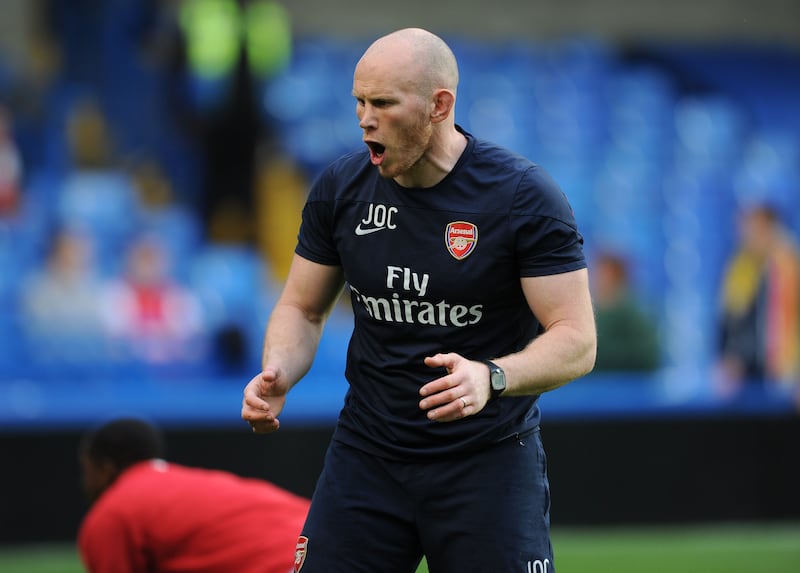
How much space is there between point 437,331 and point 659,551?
5.22 metres

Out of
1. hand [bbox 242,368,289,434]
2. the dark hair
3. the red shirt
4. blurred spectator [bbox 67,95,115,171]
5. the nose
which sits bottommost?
the red shirt

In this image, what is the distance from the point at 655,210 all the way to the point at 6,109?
292 inches

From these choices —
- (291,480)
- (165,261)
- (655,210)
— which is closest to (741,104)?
(655,210)

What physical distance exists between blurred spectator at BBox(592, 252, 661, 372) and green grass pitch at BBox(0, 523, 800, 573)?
1.27 metres

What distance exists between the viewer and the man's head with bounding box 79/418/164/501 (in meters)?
5.48

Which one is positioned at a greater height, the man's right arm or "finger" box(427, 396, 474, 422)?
the man's right arm

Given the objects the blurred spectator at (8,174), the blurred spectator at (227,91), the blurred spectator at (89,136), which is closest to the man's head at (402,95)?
the blurred spectator at (227,91)

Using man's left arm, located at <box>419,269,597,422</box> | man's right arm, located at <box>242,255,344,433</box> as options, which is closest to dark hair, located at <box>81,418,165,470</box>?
man's right arm, located at <box>242,255,344,433</box>

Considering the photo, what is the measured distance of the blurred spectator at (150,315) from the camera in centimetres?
1124

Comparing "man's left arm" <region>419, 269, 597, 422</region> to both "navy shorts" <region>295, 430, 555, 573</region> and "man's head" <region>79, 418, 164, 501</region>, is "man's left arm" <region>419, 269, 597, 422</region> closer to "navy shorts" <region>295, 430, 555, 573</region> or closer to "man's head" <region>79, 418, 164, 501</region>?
"navy shorts" <region>295, 430, 555, 573</region>

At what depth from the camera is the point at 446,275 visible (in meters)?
4.05

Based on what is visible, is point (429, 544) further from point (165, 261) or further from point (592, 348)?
point (165, 261)

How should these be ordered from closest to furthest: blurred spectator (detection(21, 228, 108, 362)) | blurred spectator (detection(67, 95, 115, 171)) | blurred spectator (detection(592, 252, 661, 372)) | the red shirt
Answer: the red shirt, blurred spectator (detection(592, 252, 661, 372)), blurred spectator (detection(21, 228, 108, 362)), blurred spectator (detection(67, 95, 115, 171))

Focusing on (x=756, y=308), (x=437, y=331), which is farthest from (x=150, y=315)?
(x=437, y=331)
